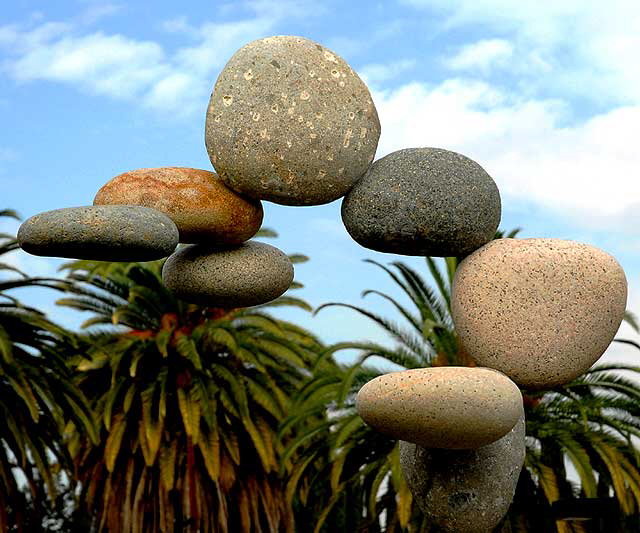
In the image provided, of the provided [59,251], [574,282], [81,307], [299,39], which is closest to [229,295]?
[59,251]

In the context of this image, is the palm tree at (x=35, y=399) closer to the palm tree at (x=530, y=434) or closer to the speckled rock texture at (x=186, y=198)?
the palm tree at (x=530, y=434)

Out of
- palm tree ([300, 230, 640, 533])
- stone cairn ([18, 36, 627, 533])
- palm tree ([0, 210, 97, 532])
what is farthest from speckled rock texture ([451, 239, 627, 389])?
palm tree ([0, 210, 97, 532])

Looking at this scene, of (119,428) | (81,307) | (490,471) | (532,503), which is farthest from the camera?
(81,307)

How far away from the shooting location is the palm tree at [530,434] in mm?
12953

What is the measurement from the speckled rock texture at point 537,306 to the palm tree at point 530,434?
724cm

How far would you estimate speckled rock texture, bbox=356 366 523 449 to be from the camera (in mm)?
4695

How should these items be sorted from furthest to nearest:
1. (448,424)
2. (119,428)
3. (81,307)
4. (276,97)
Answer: (81,307)
(119,428)
(276,97)
(448,424)

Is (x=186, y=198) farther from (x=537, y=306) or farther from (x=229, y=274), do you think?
(x=537, y=306)

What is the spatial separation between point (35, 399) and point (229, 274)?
9939 millimetres

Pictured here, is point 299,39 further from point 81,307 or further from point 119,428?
point 81,307

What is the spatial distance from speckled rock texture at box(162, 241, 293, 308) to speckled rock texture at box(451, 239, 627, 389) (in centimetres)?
105

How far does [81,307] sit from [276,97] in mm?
13391

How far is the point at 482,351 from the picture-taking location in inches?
213

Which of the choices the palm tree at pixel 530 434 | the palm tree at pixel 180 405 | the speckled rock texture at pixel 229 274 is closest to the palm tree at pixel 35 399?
the palm tree at pixel 180 405
